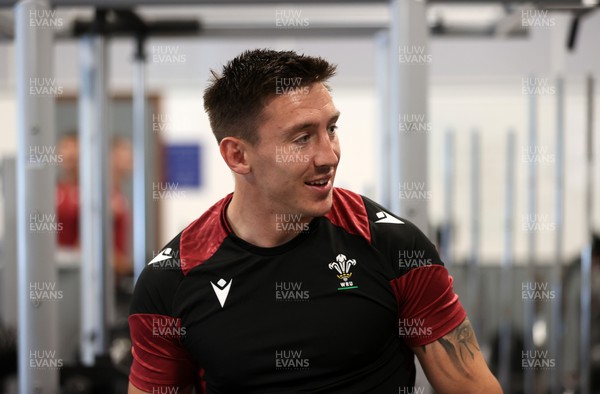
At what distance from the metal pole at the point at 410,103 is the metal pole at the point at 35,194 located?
0.86 m

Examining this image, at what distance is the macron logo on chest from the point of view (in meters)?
1.38

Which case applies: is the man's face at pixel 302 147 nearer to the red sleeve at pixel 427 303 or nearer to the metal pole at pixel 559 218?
the red sleeve at pixel 427 303

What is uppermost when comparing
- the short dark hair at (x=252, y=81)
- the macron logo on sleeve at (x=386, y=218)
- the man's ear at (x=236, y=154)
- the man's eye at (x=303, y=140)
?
the short dark hair at (x=252, y=81)

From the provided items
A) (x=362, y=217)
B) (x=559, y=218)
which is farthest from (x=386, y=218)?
(x=559, y=218)

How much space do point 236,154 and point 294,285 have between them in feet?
1.02

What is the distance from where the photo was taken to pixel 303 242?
1399 millimetres

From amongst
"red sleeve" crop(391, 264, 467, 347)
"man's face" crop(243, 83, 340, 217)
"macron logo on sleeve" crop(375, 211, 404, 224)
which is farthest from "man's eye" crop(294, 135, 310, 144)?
"red sleeve" crop(391, 264, 467, 347)

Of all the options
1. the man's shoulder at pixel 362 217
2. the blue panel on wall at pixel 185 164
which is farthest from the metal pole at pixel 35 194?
the blue panel on wall at pixel 185 164

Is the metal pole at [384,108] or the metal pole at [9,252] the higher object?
the metal pole at [384,108]

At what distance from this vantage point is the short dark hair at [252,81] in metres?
1.34

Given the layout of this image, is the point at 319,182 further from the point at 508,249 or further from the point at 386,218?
the point at 508,249

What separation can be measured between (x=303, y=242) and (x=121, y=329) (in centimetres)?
151

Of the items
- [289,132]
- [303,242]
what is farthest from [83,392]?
[289,132]

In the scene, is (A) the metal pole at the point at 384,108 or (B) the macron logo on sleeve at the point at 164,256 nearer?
(B) the macron logo on sleeve at the point at 164,256
